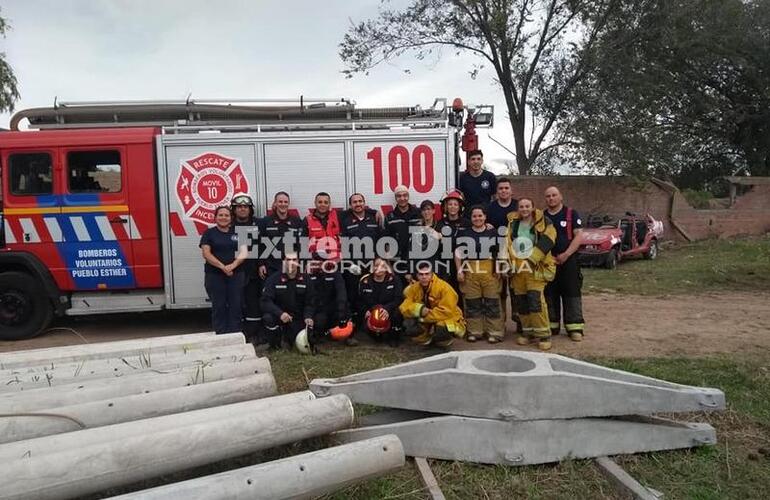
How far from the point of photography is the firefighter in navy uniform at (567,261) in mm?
6531

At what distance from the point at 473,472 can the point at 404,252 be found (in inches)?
142

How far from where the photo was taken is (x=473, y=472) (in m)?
3.63

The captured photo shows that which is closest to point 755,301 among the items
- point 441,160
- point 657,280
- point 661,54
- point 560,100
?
point 657,280

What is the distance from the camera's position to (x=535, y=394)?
11.8ft

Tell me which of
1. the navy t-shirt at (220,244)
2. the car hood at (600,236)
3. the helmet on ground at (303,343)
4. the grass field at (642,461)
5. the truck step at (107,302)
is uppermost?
the navy t-shirt at (220,244)

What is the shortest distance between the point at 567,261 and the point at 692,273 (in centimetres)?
659

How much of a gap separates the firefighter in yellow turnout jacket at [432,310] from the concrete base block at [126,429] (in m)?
2.82

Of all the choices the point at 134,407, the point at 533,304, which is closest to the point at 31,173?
the point at 134,407

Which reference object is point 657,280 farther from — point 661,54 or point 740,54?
point 740,54

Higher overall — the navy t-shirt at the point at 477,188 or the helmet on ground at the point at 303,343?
the navy t-shirt at the point at 477,188

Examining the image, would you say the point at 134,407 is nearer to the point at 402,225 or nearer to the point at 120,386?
the point at 120,386

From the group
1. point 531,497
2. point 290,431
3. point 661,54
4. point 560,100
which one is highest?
point 661,54

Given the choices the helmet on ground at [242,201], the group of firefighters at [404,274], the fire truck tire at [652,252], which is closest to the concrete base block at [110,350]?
the group of firefighters at [404,274]

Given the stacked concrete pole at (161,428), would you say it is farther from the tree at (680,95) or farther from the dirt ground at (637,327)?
the tree at (680,95)
